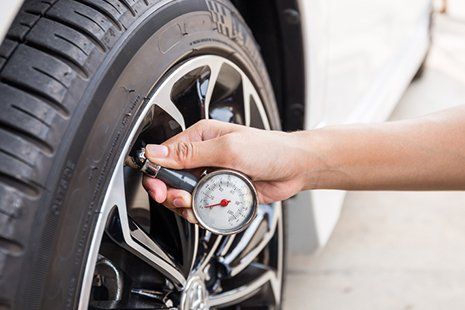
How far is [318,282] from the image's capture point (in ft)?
9.76

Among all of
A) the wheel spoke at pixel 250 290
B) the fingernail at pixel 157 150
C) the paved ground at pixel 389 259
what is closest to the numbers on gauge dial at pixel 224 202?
the fingernail at pixel 157 150

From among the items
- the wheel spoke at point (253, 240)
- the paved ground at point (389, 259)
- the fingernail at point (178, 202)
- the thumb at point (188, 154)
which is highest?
the thumb at point (188, 154)

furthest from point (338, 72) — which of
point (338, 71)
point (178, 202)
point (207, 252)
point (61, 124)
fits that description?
point (61, 124)

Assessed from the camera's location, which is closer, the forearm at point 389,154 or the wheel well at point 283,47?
the forearm at point 389,154

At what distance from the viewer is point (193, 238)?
1.69 metres

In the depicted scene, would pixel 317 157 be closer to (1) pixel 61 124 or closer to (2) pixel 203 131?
(2) pixel 203 131

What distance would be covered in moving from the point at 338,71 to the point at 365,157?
817 millimetres

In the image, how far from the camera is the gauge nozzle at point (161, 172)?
4.66 feet

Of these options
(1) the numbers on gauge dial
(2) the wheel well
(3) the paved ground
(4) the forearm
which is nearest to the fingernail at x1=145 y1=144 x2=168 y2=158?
(1) the numbers on gauge dial

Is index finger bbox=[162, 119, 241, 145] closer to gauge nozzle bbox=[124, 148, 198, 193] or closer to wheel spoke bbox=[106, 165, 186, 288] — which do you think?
gauge nozzle bbox=[124, 148, 198, 193]

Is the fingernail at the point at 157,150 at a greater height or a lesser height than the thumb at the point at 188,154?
greater

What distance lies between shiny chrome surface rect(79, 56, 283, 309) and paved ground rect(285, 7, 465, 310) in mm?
769

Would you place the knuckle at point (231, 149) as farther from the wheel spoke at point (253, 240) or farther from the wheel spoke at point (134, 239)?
the wheel spoke at point (253, 240)

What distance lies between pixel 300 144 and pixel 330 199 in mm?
956
